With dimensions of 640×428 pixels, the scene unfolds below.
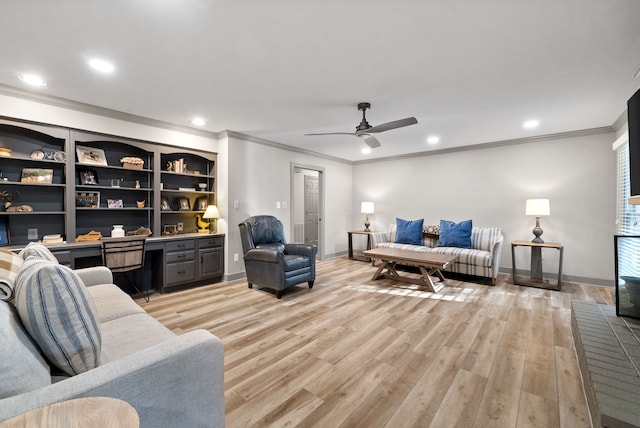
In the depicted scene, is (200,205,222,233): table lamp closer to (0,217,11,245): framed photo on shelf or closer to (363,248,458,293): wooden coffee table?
(0,217,11,245): framed photo on shelf

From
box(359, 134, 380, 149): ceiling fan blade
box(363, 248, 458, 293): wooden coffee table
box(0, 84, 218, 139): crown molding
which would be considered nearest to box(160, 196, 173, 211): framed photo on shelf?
box(0, 84, 218, 139): crown molding

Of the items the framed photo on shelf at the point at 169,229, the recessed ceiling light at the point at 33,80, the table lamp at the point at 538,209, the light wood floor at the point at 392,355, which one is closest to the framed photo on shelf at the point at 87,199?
the framed photo on shelf at the point at 169,229

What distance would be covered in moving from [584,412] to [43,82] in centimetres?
503

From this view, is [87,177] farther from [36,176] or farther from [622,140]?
[622,140]

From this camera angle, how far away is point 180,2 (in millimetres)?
1633

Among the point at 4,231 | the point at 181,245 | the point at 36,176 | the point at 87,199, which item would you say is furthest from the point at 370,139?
the point at 4,231

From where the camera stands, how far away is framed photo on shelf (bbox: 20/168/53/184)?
2.99m

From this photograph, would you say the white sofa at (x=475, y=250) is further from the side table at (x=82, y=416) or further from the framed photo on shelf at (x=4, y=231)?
the framed photo on shelf at (x=4, y=231)

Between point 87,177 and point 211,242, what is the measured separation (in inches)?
67.7

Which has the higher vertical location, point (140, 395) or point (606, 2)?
point (606, 2)

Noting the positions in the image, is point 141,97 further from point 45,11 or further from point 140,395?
point 140,395

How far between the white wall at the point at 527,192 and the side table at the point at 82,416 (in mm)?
5677

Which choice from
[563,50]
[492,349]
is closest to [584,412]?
[492,349]

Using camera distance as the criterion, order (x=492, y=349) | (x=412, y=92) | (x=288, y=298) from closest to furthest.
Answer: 1. (x=492, y=349)
2. (x=412, y=92)
3. (x=288, y=298)
